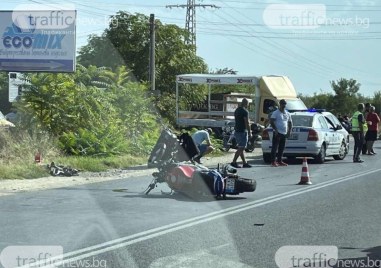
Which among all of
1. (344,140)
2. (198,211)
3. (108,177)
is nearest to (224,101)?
(344,140)

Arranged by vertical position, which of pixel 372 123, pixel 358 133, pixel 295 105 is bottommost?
pixel 358 133

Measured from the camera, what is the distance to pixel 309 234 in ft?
29.0

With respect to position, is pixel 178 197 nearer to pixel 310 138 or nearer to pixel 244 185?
pixel 244 185

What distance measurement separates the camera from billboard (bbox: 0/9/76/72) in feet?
78.8

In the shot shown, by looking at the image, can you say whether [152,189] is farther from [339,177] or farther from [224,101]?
[224,101]

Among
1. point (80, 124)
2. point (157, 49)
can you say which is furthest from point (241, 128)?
point (157, 49)

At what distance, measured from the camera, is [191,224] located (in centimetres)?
956

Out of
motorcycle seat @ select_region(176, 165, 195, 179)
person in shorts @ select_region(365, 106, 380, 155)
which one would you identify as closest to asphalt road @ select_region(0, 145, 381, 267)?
motorcycle seat @ select_region(176, 165, 195, 179)

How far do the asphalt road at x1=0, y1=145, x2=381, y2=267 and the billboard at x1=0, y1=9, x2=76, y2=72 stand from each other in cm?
1093

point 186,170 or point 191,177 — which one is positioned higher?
point 186,170

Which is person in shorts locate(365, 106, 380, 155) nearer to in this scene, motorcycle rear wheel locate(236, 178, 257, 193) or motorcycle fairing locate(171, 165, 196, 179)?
motorcycle rear wheel locate(236, 178, 257, 193)

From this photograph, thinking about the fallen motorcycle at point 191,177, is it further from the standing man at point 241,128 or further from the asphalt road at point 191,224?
the standing man at point 241,128

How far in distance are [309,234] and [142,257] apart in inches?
96.9

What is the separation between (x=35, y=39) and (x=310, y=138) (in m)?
10.8
